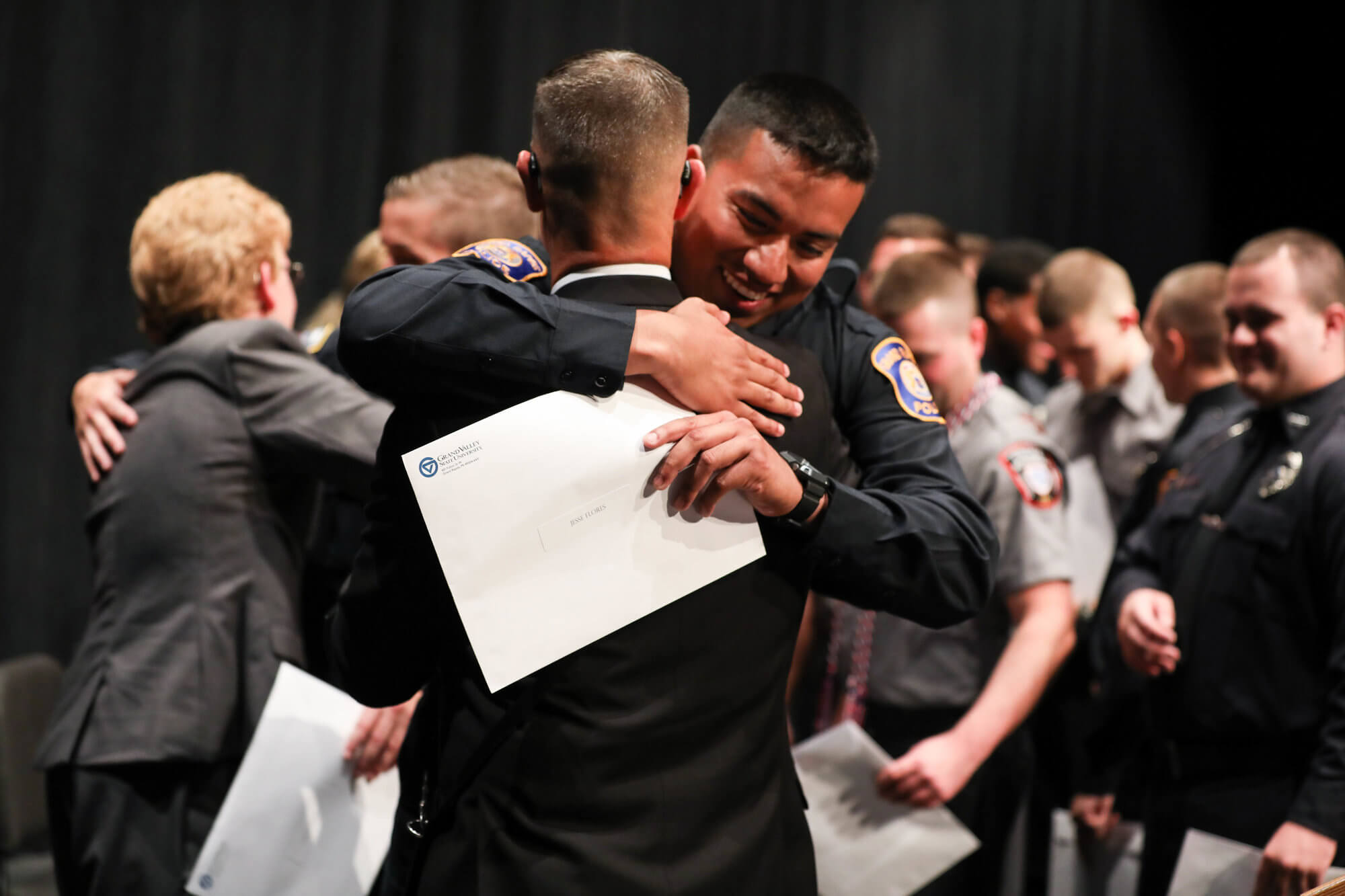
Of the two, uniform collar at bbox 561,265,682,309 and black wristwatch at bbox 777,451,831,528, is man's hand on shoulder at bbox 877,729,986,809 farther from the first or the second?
uniform collar at bbox 561,265,682,309

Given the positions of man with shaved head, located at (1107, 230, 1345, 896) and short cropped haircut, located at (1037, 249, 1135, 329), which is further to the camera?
short cropped haircut, located at (1037, 249, 1135, 329)

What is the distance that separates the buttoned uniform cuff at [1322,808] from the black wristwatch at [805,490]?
126 cm

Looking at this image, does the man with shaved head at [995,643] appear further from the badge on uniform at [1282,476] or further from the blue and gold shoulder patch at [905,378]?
the blue and gold shoulder patch at [905,378]

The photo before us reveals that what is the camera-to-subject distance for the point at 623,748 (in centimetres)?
108

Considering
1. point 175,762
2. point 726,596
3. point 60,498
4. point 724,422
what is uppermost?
point 724,422

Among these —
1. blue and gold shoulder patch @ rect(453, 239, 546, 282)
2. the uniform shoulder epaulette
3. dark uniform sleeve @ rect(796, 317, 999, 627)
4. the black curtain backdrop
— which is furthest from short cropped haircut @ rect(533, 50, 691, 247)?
the black curtain backdrop

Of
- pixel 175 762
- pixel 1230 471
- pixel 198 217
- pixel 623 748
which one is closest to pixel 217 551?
pixel 175 762

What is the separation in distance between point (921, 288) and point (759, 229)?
1153 millimetres

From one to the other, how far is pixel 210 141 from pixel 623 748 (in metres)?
3.24

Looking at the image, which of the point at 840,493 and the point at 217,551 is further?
the point at 217,551

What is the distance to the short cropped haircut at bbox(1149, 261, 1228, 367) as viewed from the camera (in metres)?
Answer: 3.08

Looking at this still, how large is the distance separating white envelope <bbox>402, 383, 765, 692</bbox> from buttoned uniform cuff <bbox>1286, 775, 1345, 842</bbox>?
1.40m

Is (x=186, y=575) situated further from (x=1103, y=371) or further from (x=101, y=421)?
(x=1103, y=371)

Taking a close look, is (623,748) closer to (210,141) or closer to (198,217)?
(198,217)
